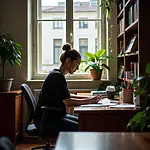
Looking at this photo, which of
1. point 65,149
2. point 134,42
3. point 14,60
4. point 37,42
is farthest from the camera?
point 37,42

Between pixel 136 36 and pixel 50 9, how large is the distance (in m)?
2.01

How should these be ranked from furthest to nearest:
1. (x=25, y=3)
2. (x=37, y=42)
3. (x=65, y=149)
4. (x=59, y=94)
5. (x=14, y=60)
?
(x=37, y=42), (x=25, y=3), (x=14, y=60), (x=59, y=94), (x=65, y=149)

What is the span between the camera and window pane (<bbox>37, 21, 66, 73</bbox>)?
4719mm

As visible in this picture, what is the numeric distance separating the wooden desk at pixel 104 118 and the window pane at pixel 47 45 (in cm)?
233

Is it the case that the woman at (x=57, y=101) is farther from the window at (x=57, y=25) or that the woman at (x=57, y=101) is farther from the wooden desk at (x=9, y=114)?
the window at (x=57, y=25)

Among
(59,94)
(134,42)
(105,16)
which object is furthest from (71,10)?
(59,94)

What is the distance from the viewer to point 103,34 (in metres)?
4.66

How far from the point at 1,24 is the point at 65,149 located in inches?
138

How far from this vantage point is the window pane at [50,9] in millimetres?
4707

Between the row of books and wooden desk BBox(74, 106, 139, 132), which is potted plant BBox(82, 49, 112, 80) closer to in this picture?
the row of books

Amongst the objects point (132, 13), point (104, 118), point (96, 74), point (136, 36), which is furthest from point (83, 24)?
point (104, 118)

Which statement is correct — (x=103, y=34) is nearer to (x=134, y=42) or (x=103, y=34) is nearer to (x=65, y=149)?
(x=134, y=42)

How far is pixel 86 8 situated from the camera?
4.72m

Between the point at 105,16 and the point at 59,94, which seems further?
the point at 105,16
